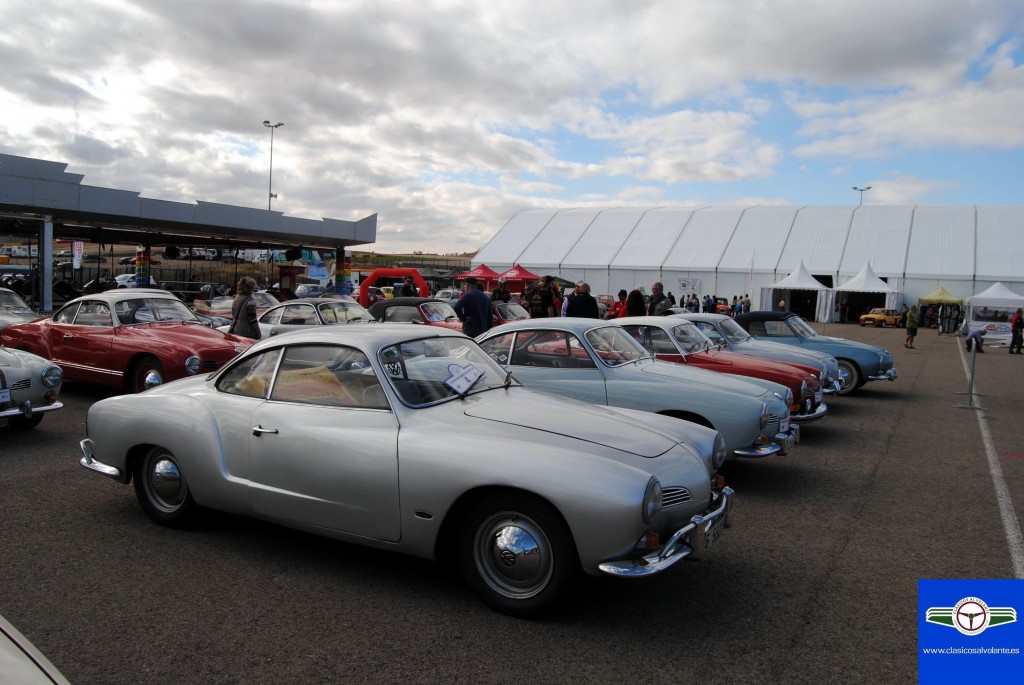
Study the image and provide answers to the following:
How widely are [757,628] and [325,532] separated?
238 cm

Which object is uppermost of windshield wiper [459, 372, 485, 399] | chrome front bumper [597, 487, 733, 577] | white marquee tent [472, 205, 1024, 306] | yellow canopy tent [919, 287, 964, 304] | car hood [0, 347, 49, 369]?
white marquee tent [472, 205, 1024, 306]

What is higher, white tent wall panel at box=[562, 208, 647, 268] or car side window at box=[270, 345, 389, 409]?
white tent wall panel at box=[562, 208, 647, 268]

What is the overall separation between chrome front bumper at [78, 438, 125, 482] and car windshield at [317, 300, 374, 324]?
28.3 ft

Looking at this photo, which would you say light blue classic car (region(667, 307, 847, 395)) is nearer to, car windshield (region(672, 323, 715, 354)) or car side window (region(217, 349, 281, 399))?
car windshield (region(672, 323, 715, 354))

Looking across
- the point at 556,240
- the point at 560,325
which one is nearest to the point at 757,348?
the point at 560,325

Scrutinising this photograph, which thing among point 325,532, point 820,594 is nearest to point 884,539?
point 820,594

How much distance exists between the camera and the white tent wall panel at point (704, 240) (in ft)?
147

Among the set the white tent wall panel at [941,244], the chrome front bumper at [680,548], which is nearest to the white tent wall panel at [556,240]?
the white tent wall panel at [941,244]

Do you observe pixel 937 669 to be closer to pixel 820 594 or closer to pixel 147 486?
pixel 820 594

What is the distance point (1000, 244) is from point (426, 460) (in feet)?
155

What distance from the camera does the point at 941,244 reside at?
140ft

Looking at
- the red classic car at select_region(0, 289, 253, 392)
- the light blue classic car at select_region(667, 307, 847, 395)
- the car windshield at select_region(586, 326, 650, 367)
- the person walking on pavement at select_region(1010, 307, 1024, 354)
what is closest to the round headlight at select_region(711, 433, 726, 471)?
the car windshield at select_region(586, 326, 650, 367)

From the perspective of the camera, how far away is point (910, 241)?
43406 mm

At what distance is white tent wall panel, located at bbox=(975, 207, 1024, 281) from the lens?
129ft
